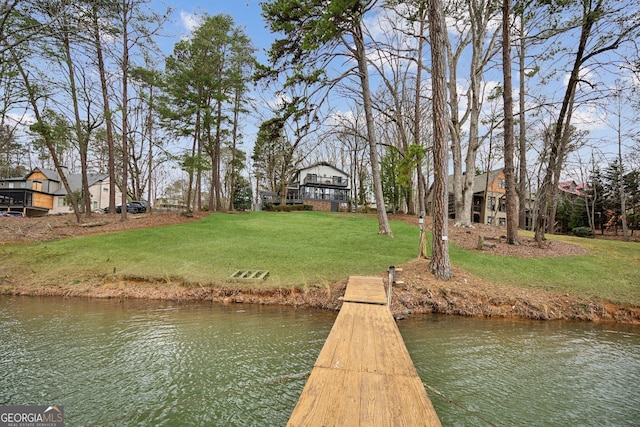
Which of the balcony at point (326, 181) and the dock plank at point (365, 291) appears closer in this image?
the dock plank at point (365, 291)

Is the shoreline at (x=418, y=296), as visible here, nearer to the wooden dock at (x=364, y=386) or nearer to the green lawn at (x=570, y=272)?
the green lawn at (x=570, y=272)

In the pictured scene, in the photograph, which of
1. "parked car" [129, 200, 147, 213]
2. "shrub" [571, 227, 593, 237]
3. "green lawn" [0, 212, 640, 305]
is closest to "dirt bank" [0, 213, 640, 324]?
"green lawn" [0, 212, 640, 305]

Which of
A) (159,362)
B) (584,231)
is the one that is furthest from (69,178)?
(584,231)

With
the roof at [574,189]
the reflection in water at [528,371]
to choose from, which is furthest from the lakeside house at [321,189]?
the reflection in water at [528,371]

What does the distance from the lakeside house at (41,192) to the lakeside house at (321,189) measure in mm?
27898

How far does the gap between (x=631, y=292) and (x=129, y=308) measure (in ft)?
48.3

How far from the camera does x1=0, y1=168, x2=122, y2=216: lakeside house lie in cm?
3950

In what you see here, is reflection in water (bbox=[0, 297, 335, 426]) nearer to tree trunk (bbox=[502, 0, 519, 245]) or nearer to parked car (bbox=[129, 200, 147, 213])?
tree trunk (bbox=[502, 0, 519, 245])

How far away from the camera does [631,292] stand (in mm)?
8336

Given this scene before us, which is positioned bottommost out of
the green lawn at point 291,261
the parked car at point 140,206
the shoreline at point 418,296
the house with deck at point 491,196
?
the shoreline at point 418,296

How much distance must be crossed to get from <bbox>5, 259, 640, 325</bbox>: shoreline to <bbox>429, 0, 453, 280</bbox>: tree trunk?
0.55 metres

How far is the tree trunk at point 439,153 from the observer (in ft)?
28.3

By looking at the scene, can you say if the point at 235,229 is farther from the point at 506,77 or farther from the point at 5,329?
the point at 506,77

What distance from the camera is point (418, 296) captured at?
312 inches
